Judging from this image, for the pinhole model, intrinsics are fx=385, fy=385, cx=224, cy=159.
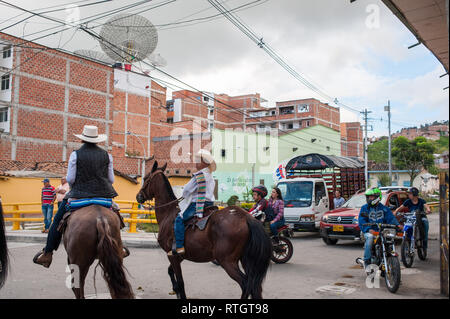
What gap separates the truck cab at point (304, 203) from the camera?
1506cm

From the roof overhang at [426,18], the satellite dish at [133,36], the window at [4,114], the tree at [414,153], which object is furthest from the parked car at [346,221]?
the tree at [414,153]

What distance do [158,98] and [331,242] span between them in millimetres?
49737

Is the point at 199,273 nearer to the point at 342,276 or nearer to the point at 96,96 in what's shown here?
the point at 342,276

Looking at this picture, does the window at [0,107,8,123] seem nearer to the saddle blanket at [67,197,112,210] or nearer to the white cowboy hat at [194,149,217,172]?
the saddle blanket at [67,197,112,210]

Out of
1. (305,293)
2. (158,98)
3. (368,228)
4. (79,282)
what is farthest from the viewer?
(158,98)

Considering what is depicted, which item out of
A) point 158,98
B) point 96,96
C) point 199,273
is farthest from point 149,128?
point 199,273

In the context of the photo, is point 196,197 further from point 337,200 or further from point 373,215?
point 337,200

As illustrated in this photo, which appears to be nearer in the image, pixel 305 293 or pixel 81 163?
pixel 81 163

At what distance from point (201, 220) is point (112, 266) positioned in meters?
1.47

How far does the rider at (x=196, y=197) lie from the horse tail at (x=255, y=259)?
0.84m

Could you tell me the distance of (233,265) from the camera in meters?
5.09

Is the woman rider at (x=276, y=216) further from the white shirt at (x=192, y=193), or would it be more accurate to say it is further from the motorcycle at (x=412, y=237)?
the white shirt at (x=192, y=193)

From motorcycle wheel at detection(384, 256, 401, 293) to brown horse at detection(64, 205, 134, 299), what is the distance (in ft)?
14.4

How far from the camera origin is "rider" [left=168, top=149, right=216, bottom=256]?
18.6ft
